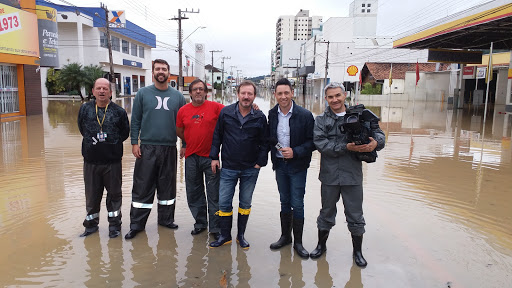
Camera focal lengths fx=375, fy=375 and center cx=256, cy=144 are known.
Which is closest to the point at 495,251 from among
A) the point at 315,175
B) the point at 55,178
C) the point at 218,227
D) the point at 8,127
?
the point at 218,227

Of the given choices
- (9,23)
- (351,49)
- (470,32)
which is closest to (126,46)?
(9,23)

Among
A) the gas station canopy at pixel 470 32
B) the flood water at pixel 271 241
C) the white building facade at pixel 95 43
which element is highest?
the white building facade at pixel 95 43

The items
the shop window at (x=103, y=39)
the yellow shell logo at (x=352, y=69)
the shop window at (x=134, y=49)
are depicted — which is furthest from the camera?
the shop window at (x=134, y=49)

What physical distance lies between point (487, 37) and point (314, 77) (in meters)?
40.7

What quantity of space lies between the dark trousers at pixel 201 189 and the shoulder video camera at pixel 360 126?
152cm

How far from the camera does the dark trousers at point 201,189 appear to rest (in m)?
4.09

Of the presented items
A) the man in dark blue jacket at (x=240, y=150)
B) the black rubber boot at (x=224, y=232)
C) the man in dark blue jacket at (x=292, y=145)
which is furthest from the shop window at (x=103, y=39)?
the man in dark blue jacket at (x=292, y=145)

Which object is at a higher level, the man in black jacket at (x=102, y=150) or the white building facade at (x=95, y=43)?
the white building facade at (x=95, y=43)

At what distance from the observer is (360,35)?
63.6 m

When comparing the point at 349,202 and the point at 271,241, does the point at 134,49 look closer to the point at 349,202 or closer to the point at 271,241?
the point at 271,241

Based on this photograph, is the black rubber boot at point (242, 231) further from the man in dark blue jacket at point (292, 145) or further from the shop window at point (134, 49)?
the shop window at point (134, 49)

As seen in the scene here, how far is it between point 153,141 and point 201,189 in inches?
29.9

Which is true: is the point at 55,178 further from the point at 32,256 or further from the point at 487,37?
the point at 487,37

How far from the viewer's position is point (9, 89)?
57.6 feet
